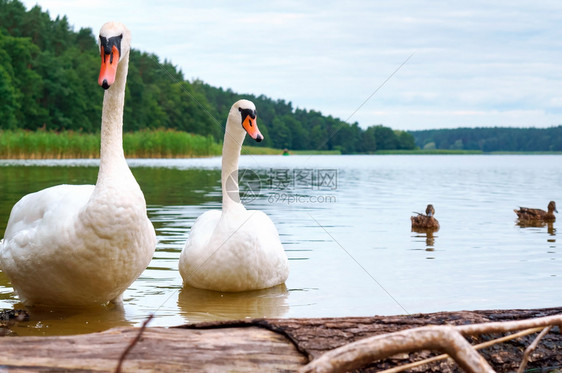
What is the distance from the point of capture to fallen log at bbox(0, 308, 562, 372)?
10.1 feet

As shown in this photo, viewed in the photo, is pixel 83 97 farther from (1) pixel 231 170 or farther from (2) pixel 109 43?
(2) pixel 109 43

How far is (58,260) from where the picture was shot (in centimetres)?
527

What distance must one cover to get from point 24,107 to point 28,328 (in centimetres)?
6369

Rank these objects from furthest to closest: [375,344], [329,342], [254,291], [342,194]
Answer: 1. [342,194]
2. [254,291]
3. [329,342]
4. [375,344]

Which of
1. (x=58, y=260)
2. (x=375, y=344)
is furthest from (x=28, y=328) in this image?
(x=375, y=344)

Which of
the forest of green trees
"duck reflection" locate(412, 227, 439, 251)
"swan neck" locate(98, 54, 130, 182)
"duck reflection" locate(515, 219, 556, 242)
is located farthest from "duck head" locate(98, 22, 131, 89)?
the forest of green trees

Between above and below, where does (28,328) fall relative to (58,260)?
below

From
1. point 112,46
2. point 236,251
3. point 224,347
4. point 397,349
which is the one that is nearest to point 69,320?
point 236,251

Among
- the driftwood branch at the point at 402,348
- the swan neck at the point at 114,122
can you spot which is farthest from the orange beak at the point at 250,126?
the driftwood branch at the point at 402,348

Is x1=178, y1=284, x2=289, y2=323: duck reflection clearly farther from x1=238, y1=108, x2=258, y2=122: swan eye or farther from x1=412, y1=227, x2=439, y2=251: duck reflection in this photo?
x1=412, y1=227, x2=439, y2=251: duck reflection

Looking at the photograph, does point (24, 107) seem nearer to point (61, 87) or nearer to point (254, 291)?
point (61, 87)

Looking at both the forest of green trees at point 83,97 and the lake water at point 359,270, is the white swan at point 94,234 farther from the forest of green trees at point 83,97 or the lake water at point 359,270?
the forest of green trees at point 83,97

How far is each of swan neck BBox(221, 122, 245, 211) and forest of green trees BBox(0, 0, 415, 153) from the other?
45329mm

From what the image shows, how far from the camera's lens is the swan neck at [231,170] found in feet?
24.3
